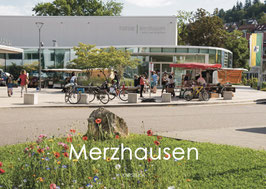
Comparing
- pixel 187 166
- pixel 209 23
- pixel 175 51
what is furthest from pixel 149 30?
pixel 187 166

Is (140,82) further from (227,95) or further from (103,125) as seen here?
(103,125)

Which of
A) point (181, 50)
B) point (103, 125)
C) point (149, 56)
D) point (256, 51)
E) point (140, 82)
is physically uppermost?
point (181, 50)

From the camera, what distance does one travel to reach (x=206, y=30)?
55.8 m

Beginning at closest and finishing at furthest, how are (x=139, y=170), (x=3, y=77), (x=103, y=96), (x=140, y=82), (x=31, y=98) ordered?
(x=139, y=170)
(x=31, y=98)
(x=103, y=96)
(x=140, y=82)
(x=3, y=77)

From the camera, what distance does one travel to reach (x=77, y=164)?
441cm

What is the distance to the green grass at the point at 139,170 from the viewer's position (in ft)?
13.0

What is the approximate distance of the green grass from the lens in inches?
156

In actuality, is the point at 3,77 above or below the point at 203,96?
above

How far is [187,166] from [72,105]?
12.5 m

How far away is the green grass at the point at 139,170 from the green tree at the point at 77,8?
213ft

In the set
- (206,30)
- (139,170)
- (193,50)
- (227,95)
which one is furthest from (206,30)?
(139,170)

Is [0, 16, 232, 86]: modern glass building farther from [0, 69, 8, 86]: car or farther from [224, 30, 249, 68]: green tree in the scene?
[224, 30, 249, 68]: green tree

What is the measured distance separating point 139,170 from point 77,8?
6868cm

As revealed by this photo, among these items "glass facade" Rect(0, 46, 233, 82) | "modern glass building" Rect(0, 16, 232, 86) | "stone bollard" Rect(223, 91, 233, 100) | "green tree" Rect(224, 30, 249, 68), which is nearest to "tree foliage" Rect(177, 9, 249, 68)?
"modern glass building" Rect(0, 16, 232, 86)
